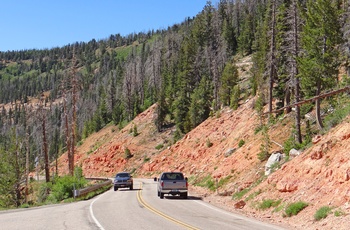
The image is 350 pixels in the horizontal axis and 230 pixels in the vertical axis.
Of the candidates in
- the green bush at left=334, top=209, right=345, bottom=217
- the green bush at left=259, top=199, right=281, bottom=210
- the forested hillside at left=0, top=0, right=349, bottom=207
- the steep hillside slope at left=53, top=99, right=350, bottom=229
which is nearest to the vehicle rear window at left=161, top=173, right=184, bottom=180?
the steep hillside slope at left=53, top=99, right=350, bottom=229

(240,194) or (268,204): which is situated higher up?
(268,204)

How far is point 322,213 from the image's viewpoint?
46.0 ft

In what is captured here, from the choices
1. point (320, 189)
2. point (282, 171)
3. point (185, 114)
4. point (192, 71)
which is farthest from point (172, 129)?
point (320, 189)

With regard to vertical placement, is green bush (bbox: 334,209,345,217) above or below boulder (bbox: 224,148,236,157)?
below

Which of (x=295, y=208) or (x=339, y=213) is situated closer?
(x=339, y=213)

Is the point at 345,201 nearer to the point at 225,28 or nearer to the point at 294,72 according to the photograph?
the point at 294,72

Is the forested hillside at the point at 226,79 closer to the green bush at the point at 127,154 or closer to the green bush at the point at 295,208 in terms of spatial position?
the green bush at the point at 295,208

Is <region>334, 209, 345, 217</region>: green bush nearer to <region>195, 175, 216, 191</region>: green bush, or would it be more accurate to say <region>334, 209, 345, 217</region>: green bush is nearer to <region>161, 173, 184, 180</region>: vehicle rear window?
<region>161, 173, 184, 180</region>: vehicle rear window

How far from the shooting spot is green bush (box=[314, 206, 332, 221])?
1395 cm

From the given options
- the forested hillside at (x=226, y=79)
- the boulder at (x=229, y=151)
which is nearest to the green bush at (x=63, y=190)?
the forested hillside at (x=226, y=79)

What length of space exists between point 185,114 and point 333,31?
39.8m

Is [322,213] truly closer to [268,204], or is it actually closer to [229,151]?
[268,204]

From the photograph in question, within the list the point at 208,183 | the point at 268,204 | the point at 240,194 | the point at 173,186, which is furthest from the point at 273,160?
the point at 208,183

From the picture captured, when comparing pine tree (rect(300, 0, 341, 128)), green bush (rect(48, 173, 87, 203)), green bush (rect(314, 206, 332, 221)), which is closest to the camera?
green bush (rect(314, 206, 332, 221))
